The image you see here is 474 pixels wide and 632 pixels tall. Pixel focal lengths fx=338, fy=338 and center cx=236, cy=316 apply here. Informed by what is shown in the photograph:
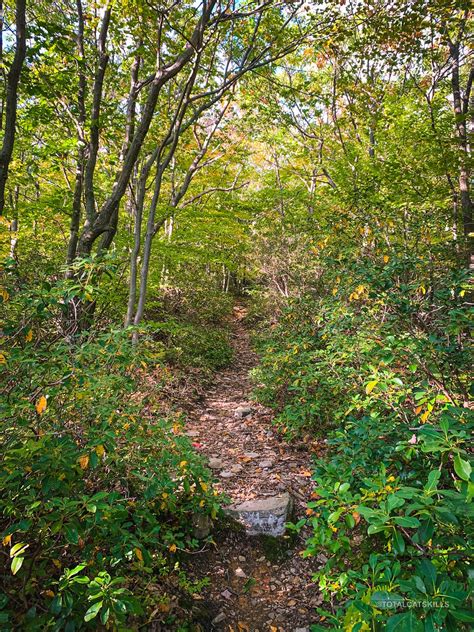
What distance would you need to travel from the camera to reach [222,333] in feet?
36.0

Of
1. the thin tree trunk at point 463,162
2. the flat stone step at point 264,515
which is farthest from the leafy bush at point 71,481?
the thin tree trunk at point 463,162

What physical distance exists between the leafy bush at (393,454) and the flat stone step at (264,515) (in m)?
0.28

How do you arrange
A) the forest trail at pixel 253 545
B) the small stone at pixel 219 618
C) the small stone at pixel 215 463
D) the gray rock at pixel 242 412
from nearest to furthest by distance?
the small stone at pixel 219 618 → the forest trail at pixel 253 545 → the small stone at pixel 215 463 → the gray rock at pixel 242 412

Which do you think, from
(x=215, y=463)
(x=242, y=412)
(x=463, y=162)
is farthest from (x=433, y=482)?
(x=463, y=162)

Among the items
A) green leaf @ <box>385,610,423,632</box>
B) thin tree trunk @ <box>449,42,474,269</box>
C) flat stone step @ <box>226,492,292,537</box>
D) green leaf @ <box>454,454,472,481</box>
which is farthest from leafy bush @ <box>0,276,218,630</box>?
thin tree trunk @ <box>449,42,474,269</box>

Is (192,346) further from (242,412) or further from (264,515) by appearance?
(264,515)

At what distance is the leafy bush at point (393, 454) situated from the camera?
1229mm

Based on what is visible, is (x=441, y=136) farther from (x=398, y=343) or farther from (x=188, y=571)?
(x=188, y=571)

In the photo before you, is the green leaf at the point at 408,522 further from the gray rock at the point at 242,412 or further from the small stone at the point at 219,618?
the gray rock at the point at 242,412

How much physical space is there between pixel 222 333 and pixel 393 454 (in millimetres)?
8581

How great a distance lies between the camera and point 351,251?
3.79 meters

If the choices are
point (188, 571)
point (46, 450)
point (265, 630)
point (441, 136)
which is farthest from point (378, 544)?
point (441, 136)

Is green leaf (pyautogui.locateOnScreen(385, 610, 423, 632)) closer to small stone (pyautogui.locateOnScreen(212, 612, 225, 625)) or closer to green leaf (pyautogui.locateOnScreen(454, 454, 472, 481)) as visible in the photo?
green leaf (pyautogui.locateOnScreen(454, 454, 472, 481))

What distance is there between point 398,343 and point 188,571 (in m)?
2.57
